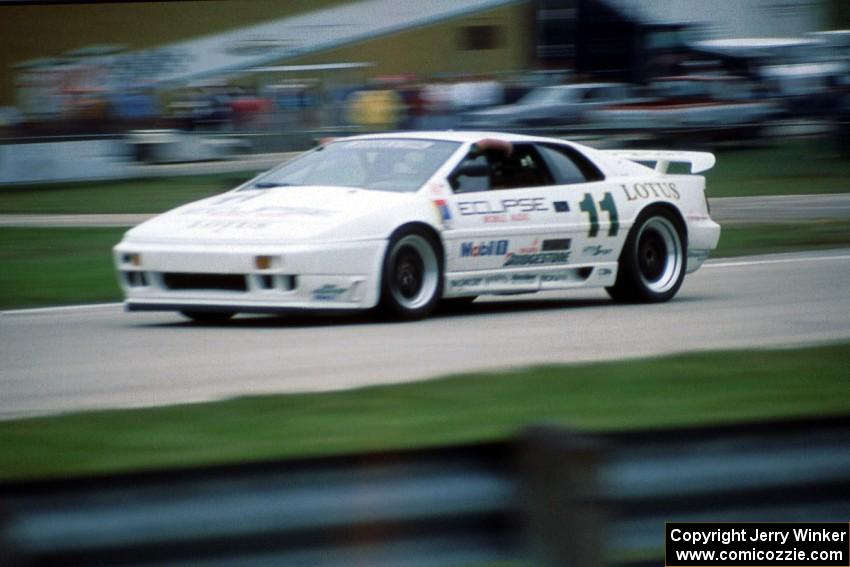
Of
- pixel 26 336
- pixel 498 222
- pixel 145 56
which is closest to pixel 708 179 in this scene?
pixel 145 56

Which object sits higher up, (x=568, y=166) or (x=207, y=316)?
(x=568, y=166)

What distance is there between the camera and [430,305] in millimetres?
9805

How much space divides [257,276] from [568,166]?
9.35ft

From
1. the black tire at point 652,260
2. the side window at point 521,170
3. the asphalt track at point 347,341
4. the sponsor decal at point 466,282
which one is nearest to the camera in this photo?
the asphalt track at point 347,341

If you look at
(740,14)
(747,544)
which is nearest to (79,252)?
(747,544)

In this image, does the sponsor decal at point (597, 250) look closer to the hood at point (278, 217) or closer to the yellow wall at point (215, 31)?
the hood at point (278, 217)

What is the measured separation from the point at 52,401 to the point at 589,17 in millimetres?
22012

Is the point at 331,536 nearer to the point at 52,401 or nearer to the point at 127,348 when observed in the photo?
the point at 52,401

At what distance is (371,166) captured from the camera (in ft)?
33.5

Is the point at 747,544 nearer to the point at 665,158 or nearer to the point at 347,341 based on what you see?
the point at 347,341

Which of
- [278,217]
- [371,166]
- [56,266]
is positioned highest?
[371,166]

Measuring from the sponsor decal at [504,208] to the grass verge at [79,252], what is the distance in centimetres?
324

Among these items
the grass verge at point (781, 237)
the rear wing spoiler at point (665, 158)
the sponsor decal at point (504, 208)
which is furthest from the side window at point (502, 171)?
the grass verge at point (781, 237)

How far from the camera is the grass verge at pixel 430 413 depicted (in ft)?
18.9
